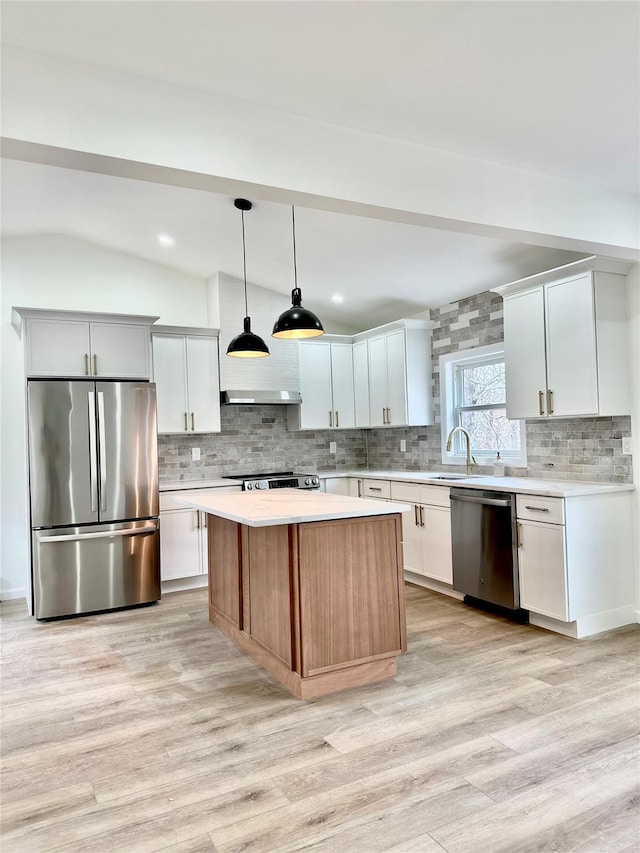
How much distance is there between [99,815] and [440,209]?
9.45 ft

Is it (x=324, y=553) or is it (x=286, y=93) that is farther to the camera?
(x=324, y=553)

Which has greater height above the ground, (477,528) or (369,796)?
(477,528)

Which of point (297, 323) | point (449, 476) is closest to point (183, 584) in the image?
point (449, 476)

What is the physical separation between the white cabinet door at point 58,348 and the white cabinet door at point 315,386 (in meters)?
2.14

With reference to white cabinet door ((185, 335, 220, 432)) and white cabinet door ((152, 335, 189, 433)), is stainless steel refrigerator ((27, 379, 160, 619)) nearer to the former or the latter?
white cabinet door ((152, 335, 189, 433))

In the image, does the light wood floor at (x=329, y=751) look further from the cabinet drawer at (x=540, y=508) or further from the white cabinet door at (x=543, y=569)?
the cabinet drawer at (x=540, y=508)

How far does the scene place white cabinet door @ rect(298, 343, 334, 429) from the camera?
5.88 meters

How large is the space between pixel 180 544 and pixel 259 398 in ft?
5.08

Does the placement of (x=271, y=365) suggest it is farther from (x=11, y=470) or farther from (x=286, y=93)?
(x=286, y=93)

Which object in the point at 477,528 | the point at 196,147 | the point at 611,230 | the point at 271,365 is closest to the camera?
the point at 196,147

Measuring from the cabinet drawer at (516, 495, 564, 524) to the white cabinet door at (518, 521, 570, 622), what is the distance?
0.04 m

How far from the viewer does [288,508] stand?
119 inches

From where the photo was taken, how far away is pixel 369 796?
207 centimetres

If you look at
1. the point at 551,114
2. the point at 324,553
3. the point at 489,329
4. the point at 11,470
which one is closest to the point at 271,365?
the point at 489,329
